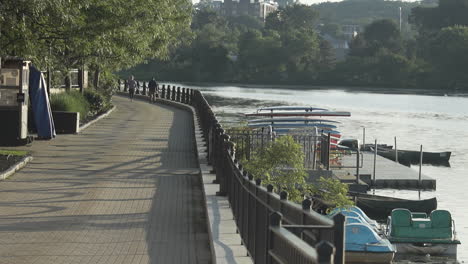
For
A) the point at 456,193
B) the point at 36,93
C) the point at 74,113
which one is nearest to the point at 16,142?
the point at 36,93

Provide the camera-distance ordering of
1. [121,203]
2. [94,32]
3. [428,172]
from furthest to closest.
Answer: [428,172], [94,32], [121,203]

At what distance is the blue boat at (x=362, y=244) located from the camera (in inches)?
865

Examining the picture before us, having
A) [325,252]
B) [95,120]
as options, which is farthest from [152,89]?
[325,252]

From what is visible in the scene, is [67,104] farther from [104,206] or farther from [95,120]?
[104,206]

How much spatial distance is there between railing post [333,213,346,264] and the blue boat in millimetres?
16445

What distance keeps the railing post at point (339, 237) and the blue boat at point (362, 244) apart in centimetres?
1645

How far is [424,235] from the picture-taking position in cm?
2622

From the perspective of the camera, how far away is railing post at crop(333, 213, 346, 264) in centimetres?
545

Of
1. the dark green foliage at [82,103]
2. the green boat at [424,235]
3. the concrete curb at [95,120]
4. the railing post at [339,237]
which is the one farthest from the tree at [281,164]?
the railing post at [339,237]

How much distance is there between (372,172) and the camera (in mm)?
37688

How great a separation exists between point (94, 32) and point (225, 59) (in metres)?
163

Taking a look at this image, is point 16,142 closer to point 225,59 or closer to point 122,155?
point 122,155

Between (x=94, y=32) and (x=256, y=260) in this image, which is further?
(x=94, y=32)

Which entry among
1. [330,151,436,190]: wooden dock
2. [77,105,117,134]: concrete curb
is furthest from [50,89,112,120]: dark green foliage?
[330,151,436,190]: wooden dock
